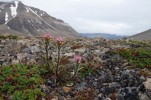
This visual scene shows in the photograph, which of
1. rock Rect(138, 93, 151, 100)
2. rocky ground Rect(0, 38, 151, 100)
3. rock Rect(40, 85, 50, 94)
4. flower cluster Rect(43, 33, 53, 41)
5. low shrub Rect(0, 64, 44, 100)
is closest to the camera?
rock Rect(138, 93, 151, 100)

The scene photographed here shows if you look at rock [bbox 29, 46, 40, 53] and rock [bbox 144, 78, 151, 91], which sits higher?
rock [bbox 29, 46, 40, 53]

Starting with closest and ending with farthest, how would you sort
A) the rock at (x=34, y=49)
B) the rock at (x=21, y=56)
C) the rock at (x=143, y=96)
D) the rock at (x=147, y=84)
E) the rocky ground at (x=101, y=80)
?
A: 1. the rock at (x=143, y=96)
2. the rock at (x=147, y=84)
3. the rocky ground at (x=101, y=80)
4. the rock at (x=21, y=56)
5. the rock at (x=34, y=49)

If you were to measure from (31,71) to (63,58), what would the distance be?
12.9ft

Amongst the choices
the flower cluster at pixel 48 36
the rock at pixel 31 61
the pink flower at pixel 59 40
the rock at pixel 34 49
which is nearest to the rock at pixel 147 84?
the pink flower at pixel 59 40

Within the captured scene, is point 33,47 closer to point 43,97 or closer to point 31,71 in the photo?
point 31,71

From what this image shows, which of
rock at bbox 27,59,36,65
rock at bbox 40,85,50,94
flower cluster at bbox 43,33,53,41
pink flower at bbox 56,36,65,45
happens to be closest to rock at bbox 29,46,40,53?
rock at bbox 27,59,36,65

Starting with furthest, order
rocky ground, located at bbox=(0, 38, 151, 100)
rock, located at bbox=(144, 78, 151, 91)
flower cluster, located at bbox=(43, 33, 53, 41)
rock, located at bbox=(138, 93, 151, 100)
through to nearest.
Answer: flower cluster, located at bbox=(43, 33, 53, 41) → rocky ground, located at bbox=(0, 38, 151, 100) → rock, located at bbox=(144, 78, 151, 91) → rock, located at bbox=(138, 93, 151, 100)

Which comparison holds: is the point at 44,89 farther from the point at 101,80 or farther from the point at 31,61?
the point at 31,61

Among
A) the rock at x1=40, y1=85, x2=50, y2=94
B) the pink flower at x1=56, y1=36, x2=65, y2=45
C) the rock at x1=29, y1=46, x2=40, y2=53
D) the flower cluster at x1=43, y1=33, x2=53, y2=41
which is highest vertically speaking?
the flower cluster at x1=43, y1=33, x2=53, y2=41

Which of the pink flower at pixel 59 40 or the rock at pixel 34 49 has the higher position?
the pink flower at pixel 59 40

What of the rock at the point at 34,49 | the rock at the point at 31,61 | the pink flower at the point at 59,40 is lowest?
the rock at the point at 31,61

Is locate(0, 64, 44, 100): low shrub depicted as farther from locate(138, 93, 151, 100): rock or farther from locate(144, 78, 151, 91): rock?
locate(144, 78, 151, 91): rock

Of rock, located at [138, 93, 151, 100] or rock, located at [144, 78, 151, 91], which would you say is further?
rock, located at [144, 78, 151, 91]

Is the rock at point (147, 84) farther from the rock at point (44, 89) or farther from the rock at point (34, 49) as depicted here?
the rock at point (34, 49)
